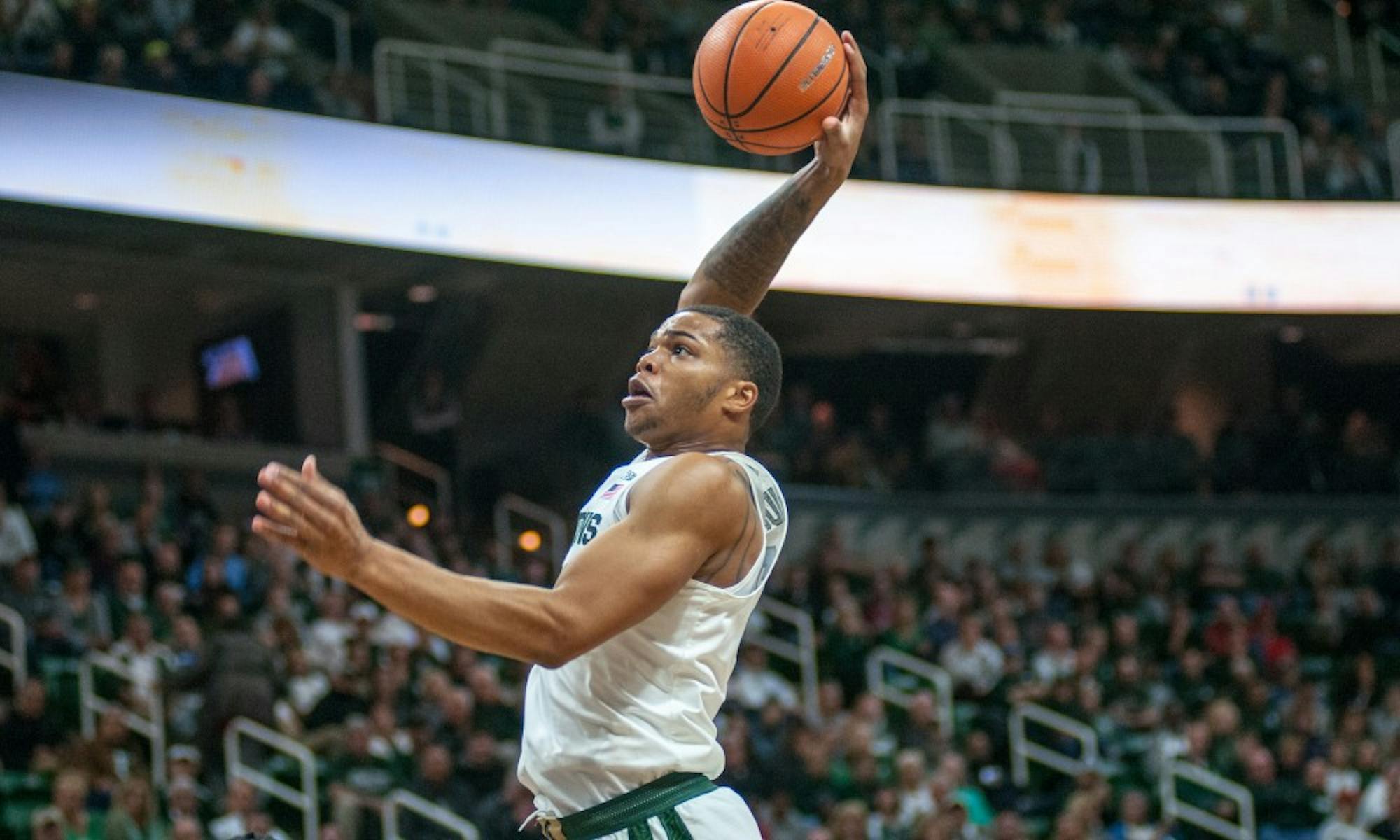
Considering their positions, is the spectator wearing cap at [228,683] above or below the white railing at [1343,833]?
above

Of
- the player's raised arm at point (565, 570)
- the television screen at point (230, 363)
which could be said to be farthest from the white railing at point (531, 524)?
the player's raised arm at point (565, 570)

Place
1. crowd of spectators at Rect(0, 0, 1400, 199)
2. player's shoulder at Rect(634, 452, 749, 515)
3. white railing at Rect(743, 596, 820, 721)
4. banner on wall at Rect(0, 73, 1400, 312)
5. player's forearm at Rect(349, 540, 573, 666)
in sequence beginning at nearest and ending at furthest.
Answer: player's forearm at Rect(349, 540, 573, 666) < player's shoulder at Rect(634, 452, 749, 515) < banner on wall at Rect(0, 73, 1400, 312) < white railing at Rect(743, 596, 820, 721) < crowd of spectators at Rect(0, 0, 1400, 199)

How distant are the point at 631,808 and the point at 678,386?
0.90 meters

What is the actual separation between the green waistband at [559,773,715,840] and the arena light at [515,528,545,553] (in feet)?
42.6

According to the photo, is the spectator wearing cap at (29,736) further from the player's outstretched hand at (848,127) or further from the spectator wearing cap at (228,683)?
the player's outstretched hand at (848,127)

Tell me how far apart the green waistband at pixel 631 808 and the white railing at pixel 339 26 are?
13494 mm

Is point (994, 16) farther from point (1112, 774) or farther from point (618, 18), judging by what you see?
point (1112, 774)

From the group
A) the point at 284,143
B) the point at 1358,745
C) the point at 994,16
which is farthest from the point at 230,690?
the point at 994,16

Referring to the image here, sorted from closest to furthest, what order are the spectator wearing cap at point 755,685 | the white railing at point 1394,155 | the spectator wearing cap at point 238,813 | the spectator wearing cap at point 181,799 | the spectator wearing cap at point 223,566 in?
the spectator wearing cap at point 181,799
the spectator wearing cap at point 238,813
the spectator wearing cap at point 223,566
the spectator wearing cap at point 755,685
the white railing at point 1394,155

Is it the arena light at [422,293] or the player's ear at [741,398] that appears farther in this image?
the arena light at [422,293]

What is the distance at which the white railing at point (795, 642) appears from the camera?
1490cm

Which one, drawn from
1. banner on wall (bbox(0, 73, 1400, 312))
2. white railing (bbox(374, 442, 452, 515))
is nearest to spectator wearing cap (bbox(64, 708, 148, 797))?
banner on wall (bbox(0, 73, 1400, 312))

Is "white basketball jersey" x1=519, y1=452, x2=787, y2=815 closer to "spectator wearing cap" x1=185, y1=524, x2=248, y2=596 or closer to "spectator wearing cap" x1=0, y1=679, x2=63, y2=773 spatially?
"spectator wearing cap" x1=0, y1=679, x2=63, y2=773

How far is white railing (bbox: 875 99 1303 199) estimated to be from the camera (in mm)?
19375
